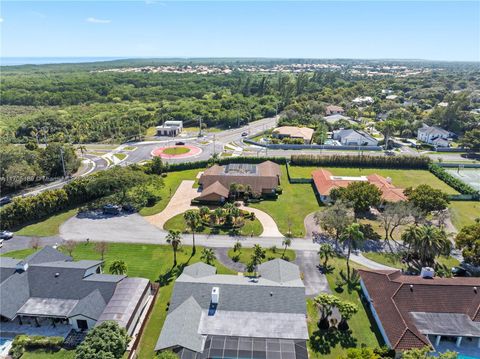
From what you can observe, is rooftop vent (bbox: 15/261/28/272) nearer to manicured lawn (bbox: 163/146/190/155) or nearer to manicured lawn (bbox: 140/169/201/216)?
manicured lawn (bbox: 140/169/201/216)

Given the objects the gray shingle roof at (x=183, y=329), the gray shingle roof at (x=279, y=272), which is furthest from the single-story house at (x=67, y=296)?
the gray shingle roof at (x=279, y=272)

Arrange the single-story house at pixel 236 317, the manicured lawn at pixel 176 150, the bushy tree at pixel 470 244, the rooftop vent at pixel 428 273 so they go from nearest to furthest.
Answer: the single-story house at pixel 236 317 → the rooftop vent at pixel 428 273 → the bushy tree at pixel 470 244 → the manicured lawn at pixel 176 150

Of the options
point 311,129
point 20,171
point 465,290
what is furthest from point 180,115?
point 465,290

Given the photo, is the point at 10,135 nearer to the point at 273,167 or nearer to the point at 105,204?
the point at 105,204

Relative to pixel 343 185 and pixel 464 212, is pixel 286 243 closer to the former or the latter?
pixel 343 185

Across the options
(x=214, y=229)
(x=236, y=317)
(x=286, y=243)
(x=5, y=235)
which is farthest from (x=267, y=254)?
(x=5, y=235)

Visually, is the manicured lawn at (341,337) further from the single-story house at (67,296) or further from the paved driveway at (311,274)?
the single-story house at (67,296)
